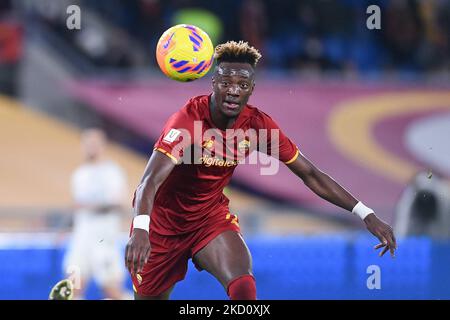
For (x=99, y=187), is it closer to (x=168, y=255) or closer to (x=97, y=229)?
(x=97, y=229)

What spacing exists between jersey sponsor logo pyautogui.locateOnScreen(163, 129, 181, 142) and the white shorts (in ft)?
11.6

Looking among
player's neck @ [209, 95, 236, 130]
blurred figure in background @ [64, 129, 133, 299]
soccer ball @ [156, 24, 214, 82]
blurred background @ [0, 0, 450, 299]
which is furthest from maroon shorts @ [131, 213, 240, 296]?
blurred background @ [0, 0, 450, 299]

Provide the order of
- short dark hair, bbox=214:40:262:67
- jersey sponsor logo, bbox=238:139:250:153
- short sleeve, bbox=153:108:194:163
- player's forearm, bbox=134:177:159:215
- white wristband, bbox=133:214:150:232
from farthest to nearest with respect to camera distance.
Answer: jersey sponsor logo, bbox=238:139:250:153 → short dark hair, bbox=214:40:262:67 → short sleeve, bbox=153:108:194:163 → player's forearm, bbox=134:177:159:215 → white wristband, bbox=133:214:150:232

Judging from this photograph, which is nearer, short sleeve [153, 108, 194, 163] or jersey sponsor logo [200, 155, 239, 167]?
short sleeve [153, 108, 194, 163]

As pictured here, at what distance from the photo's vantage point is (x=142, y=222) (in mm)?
6445

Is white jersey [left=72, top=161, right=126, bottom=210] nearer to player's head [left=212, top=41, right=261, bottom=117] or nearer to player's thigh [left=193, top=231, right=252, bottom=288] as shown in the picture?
player's thigh [left=193, top=231, right=252, bottom=288]

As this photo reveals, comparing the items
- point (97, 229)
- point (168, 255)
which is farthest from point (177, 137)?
point (97, 229)

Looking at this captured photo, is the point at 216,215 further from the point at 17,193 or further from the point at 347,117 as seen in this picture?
the point at 347,117

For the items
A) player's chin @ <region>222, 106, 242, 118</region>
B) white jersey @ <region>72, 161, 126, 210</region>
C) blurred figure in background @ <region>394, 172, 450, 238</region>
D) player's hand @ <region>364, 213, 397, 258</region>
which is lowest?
player's hand @ <region>364, 213, 397, 258</region>

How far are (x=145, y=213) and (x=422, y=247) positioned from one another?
4754 mm

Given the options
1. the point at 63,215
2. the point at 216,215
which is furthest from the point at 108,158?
the point at 216,215

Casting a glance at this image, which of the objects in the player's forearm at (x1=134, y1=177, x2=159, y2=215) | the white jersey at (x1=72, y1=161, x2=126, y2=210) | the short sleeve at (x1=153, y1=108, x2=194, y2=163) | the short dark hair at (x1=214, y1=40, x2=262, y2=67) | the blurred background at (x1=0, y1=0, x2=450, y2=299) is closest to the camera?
the player's forearm at (x1=134, y1=177, x2=159, y2=215)

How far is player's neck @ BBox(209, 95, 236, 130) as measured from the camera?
714cm

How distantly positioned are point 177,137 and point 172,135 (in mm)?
35
